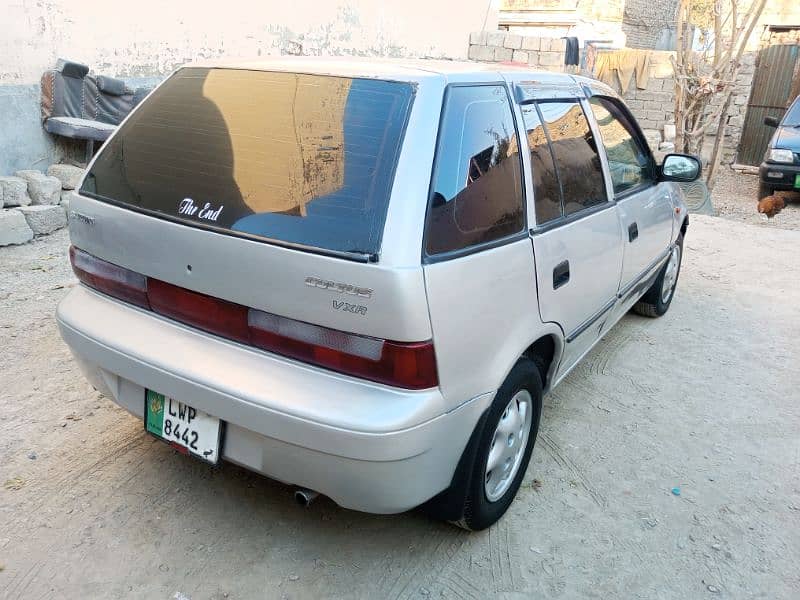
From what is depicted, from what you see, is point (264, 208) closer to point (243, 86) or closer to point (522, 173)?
point (243, 86)

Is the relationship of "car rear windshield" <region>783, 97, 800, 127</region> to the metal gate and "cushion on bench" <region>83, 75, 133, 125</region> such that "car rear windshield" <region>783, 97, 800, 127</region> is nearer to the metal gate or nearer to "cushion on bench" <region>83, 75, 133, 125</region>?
the metal gate

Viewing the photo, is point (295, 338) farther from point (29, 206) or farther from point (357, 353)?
point (29, 206)

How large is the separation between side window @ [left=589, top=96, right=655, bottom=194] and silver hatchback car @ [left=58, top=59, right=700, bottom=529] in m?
0.84

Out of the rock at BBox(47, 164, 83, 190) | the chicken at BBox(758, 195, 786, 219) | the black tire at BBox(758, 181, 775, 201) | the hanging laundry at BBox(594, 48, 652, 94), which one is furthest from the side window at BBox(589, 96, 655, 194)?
the hanging laundry at BBox(594, 48, 652, 94)

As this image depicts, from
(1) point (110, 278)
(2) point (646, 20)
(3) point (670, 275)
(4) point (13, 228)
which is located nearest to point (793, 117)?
(3) point (670, 275)

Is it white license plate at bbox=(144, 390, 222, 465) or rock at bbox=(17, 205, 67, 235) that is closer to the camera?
white license plate at bbox=(144, 390, 222, 465)

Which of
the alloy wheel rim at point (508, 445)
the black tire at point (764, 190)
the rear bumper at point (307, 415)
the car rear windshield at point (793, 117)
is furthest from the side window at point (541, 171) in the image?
the car rear windshield at point (793, 117)

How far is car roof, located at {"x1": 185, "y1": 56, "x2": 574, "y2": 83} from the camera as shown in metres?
2.41

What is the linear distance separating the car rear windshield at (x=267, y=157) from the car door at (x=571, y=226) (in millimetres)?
800

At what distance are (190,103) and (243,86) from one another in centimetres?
24

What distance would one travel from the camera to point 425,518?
278cm

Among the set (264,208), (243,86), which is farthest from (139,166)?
(264,208)

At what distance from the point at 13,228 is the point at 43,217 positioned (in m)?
0.32

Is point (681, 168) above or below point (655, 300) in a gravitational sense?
above
